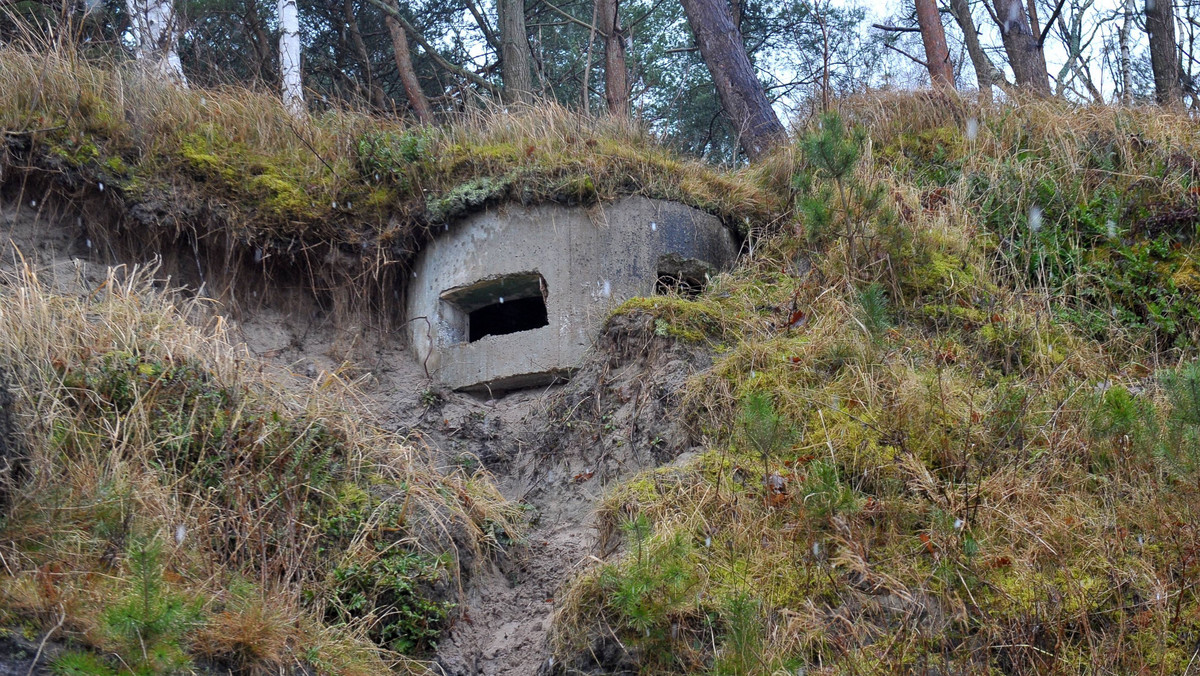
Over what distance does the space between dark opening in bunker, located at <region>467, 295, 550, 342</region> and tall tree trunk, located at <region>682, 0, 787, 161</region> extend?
253 centimetres

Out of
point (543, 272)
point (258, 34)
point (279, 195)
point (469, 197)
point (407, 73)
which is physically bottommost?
point (543, 272)

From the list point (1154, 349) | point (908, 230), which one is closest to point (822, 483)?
point (908, 230)

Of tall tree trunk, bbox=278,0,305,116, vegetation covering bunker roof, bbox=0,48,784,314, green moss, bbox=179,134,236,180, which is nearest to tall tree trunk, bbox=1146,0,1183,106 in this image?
vegetation covering bunker roof, bbox=0,48,784,314

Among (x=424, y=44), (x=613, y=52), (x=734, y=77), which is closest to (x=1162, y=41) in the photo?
(x=734, y=77)

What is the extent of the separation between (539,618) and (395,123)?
424cm

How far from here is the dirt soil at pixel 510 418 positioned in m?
5.14

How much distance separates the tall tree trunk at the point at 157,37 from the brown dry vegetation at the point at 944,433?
14.4 ft

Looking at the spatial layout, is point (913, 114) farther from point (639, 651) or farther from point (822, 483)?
point (639, 651)

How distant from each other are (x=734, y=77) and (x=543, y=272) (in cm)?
368

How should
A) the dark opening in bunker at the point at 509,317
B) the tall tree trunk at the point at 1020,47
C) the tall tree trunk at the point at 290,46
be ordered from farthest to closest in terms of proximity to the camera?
the tall tree trunk at the point at 1020,47 < the tall tree trunk at the point at 290,46 < the dark opening in bunker at the point at 509,317

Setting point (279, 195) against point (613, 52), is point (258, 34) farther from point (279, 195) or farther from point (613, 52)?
point (279, 195)

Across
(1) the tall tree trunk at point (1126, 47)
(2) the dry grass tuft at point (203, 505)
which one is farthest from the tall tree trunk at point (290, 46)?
(1) the tall tree trunk at point (1126, 47)

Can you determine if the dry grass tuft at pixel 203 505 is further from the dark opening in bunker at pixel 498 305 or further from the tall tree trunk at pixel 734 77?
the tall tree trunk at pixel 734 77

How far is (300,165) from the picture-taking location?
7305 mm
